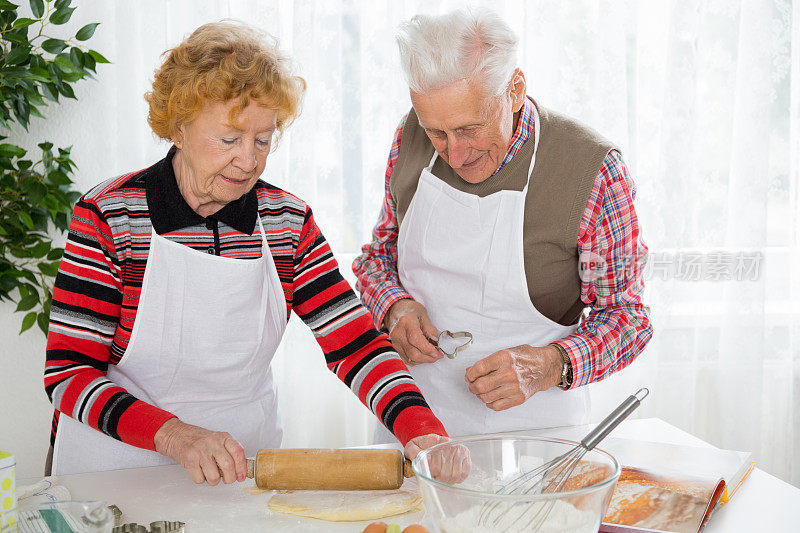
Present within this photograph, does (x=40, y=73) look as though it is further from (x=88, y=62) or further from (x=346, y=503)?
(x=346, y=503)

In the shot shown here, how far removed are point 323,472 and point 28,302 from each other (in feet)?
5.35

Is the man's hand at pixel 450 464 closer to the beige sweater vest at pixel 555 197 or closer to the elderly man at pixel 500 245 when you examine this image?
the elderly man at pixel 500 245

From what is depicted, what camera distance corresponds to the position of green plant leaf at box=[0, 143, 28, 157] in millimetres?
2230

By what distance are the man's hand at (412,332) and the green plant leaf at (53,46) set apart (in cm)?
136

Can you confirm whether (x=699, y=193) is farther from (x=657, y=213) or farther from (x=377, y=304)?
(x=377, y=304)

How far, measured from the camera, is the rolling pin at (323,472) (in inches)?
45.6

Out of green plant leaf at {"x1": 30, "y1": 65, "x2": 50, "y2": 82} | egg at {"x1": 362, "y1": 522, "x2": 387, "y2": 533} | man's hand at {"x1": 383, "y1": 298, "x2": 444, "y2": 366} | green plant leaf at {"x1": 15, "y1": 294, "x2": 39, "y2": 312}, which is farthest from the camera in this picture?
green plant leaf at {"x1": 15, "y1": 294, "x2": 39, "y2": 312}

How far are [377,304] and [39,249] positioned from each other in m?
1.31

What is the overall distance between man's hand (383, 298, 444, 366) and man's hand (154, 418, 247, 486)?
569mm

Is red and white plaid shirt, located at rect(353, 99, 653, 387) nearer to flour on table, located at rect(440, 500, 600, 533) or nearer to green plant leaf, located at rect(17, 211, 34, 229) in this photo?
flour on table, located at rect(440, 500, 600, 533)

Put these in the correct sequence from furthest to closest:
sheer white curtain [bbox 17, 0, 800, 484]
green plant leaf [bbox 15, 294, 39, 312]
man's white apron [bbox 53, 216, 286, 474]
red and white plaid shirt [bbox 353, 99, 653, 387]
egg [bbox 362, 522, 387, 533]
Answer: sheer white curtain [bbox 17, 0, 800, 484]
green plant leaf [bbox 15, 294, 39, 312]
red and white plaid shirt [bbox 353, 99, 653, 387]
man's white apron [bbox 53, 216, 286, 474]
egg [bbox 362, 522, 387, 533]

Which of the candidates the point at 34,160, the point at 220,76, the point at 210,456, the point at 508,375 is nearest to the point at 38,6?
the point at 34,160

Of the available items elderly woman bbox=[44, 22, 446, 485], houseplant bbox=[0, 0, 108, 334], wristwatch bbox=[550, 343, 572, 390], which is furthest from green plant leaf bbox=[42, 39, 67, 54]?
wristwatch bbox=[550, 343, 572, 390]

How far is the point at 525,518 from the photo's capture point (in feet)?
2.76
